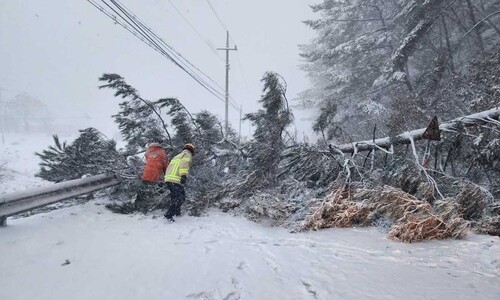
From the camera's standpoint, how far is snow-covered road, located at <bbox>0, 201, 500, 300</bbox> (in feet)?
10.7

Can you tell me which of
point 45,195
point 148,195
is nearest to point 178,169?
point 148,195

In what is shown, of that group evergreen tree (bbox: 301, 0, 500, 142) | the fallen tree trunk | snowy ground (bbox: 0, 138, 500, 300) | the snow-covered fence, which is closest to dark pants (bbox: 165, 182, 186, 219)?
snowy ground (bbox: 0, 138, 500, 300)

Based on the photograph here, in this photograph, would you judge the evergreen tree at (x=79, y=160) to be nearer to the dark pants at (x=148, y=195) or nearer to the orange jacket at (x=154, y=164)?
the dark pants at (x=148, y=195)

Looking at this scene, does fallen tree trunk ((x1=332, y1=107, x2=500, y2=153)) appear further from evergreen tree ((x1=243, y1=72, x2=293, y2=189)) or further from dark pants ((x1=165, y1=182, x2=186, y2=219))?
dark pants ((x1=165, y1=182, x2=186, y2=219))

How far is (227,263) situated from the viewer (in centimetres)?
405

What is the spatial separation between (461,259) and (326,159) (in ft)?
13.0

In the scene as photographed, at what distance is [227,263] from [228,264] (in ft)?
0.13

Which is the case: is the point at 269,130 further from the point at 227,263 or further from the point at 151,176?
the point at 227,263

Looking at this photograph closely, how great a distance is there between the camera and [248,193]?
737cm

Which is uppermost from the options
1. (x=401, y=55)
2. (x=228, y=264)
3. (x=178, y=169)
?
(x=401, y=55)

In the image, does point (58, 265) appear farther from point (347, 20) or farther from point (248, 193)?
point (347, 20)

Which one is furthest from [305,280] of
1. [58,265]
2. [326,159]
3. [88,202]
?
[88,202]

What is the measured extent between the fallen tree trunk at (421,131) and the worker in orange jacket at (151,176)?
4.30 metres

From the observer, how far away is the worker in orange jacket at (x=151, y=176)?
6.73m
